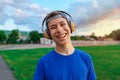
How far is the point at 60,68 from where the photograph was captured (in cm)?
271

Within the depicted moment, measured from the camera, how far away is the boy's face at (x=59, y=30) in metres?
2.75

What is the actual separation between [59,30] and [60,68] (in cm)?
28

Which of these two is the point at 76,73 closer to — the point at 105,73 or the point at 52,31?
the point at 52,31

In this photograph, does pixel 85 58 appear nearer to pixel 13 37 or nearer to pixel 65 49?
pixel 65 49

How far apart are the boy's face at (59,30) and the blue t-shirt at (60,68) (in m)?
0.10

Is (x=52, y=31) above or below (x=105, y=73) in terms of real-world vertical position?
above

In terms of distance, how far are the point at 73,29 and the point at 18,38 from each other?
89791 mm

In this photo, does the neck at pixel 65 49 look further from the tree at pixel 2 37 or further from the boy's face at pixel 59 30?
the tree at pixel 2 37

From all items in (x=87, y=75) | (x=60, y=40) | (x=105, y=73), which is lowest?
(x=105, y=73)

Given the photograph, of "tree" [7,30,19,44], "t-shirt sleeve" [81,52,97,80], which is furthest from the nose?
"tree" [7,30,19,44]

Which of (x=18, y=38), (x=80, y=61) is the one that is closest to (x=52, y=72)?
(x=80, y=61)

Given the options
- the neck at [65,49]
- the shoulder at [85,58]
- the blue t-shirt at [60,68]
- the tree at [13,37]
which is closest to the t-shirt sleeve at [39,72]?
the blue t-shirt at [60,68]

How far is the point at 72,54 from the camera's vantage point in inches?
108

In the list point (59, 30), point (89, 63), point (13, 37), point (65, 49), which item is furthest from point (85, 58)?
point (13, 37)
